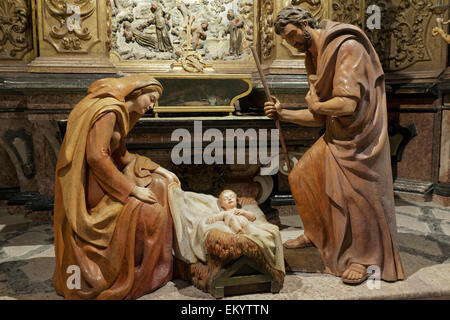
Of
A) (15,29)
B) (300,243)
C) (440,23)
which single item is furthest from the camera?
(440,23)

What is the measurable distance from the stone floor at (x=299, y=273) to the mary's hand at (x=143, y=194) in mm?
647

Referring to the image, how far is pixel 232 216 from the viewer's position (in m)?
2.89

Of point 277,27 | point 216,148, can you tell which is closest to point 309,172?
point 277,27

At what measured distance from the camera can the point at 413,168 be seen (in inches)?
219

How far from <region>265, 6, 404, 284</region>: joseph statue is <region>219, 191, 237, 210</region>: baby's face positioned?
0.63m

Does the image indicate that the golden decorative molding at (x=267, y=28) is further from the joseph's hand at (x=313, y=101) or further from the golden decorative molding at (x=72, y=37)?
the joseph's hand at (x=313, y=101)

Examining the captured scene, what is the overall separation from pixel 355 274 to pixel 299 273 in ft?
1.36

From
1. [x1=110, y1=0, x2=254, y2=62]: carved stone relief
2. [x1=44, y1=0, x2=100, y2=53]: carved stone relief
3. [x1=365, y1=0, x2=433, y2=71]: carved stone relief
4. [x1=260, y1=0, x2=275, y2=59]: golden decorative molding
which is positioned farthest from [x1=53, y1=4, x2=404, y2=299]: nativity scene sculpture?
[x1=365, y1=0, x2=433, y2=71]: carved stone relief

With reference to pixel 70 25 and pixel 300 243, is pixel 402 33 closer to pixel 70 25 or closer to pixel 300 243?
pixel 300 243

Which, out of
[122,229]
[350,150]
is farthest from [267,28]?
[122,229]

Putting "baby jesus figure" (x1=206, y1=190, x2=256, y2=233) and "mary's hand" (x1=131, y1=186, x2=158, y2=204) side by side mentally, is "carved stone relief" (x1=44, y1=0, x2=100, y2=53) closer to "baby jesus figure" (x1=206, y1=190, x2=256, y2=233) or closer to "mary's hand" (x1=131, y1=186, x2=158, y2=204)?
"mary's hand" (x1=131, y1=186, x2=158, y2=204)

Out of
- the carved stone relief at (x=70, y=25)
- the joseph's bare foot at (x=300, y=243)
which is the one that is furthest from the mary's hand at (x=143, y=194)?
the carved stone relief at (x=70, y=25)

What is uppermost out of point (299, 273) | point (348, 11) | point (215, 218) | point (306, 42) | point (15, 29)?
point (348, 11)

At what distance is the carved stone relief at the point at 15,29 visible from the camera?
4.65 m
